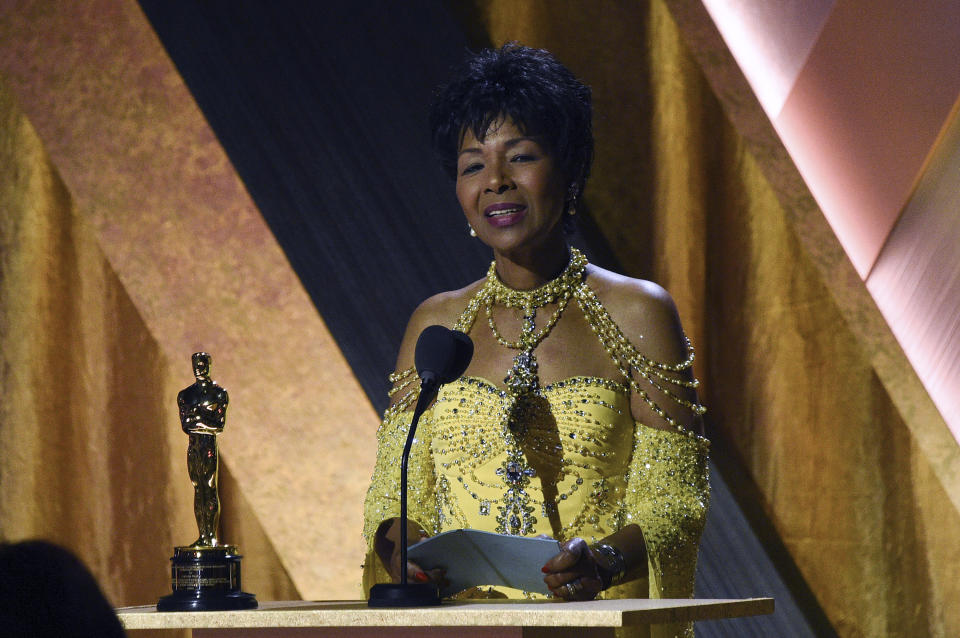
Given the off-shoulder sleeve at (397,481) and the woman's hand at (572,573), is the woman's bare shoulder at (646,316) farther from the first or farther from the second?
the woman's hand at (572,573)

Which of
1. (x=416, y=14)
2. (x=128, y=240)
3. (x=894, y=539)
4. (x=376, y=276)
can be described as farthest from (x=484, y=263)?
(x=894, y=539)

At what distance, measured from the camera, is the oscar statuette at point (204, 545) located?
5.25 ft

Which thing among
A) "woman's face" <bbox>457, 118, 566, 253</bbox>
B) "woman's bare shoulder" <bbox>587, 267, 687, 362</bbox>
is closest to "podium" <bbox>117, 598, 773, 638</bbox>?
"woman's bare shoulder" <bbox>587, 267, 687, 362</bbox>

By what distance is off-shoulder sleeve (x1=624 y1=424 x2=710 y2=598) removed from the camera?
1.89m

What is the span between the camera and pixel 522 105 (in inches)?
84.1

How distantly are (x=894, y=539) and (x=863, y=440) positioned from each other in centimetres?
23

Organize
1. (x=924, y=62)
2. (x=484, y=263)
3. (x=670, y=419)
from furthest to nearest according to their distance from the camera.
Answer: (x=484, y=263) → (x=924, y=62) → (x=670, y=419)

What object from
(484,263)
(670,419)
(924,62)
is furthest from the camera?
(484,263)

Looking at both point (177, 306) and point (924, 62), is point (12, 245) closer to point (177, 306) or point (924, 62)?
point (177, 306)

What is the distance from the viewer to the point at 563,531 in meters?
2.06

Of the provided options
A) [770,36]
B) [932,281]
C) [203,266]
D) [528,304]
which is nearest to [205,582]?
[528,304]

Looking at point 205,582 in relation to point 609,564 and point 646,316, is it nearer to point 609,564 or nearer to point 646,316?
point 609,564

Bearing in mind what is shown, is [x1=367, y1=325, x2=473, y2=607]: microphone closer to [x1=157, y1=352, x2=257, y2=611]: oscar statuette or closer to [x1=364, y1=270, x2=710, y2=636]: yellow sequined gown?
[x1=157, y1=352, x2=257, y2=611]: oscar statuette

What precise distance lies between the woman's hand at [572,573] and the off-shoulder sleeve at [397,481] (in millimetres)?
490
